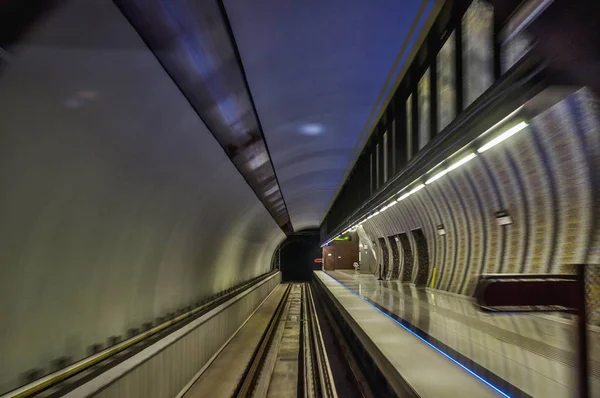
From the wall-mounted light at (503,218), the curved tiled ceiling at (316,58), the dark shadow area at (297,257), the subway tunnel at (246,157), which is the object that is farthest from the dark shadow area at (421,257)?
the dark shadow area at (297,257)

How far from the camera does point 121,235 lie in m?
4.65

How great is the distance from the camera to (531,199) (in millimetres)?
7156

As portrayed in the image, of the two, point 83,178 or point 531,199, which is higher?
point 531,199

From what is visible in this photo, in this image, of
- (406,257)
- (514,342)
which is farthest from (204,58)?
(406,257)

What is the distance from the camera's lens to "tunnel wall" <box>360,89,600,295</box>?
18.4 feet

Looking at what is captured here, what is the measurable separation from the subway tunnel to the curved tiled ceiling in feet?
0.10

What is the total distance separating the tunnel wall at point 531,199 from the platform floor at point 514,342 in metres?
0.98

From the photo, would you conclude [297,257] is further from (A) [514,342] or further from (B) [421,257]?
(A) [514,342]

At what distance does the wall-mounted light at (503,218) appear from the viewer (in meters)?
8.11

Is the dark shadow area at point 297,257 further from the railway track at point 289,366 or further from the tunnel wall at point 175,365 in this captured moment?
the tunnel wall at point 175,365

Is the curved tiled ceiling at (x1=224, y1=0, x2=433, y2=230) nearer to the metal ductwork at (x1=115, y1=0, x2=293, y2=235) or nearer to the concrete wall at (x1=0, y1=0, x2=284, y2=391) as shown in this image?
the metal ductwork at (x1=115, y1=0, x2=293, y2=235)

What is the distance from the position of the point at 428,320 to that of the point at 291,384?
2.81 metres

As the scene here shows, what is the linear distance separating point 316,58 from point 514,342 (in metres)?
4.33

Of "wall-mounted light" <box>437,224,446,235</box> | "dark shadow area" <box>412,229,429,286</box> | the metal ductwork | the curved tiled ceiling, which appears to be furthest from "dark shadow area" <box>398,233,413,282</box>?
the metal ductwork
